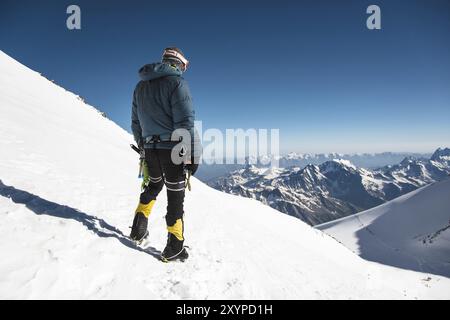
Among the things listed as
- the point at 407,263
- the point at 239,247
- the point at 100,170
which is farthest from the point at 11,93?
the point at 407,263

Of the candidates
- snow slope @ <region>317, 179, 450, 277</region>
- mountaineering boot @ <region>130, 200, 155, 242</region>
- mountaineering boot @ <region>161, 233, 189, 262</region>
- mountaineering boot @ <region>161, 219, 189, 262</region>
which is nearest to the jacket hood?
mountaineering boot @ <region>130, 200, 155, 242</region>

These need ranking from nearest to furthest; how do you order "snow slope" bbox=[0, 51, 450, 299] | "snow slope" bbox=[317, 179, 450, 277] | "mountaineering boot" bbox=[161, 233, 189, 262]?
"snow slope" bbox=[0, 51, 450, 299]
"mountaineering boot" bbox=[161, 233, 189, 262]
"snow slope" bbox=[317, 179, 450, 277]

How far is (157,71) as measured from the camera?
5043 millimetres

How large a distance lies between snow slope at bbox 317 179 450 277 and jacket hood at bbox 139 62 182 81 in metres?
32.0

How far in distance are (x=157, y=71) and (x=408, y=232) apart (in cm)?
7273

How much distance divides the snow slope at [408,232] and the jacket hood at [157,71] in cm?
3201

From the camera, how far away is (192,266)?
532 cm

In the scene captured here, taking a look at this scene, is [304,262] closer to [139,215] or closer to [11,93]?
[139,215]

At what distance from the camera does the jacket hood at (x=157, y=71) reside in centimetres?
504

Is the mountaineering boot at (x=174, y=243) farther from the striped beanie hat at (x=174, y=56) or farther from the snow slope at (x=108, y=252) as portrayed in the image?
the striped beanie hat at (x=174, y=56)

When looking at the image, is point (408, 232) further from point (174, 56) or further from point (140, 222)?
point (174, 56)

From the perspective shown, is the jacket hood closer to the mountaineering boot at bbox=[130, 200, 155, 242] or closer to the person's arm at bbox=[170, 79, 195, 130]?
the person's arm at bbox=[170, 79, 195, 130]

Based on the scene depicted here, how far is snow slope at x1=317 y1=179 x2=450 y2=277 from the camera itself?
36.3m

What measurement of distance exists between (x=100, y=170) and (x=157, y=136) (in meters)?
6.72
